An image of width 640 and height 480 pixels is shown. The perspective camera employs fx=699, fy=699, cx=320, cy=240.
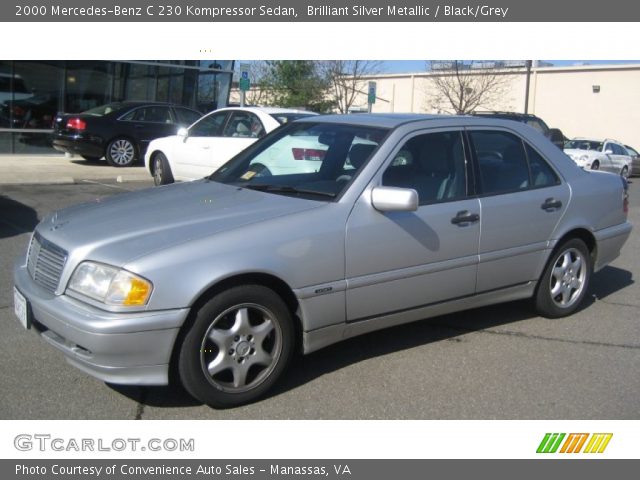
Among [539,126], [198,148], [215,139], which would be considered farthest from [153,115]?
[539,126]

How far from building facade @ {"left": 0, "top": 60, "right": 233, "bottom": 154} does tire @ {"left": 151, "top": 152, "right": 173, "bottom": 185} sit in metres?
6.65

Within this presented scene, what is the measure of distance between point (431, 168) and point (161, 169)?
8208mm

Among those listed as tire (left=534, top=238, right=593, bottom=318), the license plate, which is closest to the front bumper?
the license plate

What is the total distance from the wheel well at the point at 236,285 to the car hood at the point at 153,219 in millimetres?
285

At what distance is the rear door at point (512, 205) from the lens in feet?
16.1

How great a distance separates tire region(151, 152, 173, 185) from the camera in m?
11.9

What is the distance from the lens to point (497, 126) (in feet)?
17.3

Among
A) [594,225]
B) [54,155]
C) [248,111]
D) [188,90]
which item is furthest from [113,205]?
[188,90]

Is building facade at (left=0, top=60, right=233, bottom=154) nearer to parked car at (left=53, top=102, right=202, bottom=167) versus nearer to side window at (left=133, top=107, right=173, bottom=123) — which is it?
parked car at (left=53, top=102, right=202, bottom=167)

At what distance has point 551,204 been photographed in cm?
530

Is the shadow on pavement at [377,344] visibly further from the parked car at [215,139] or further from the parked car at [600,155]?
the parked car at [600,155]

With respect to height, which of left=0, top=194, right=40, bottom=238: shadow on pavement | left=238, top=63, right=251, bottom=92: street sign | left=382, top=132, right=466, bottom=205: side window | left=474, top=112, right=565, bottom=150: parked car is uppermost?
left=238, top=63, right=251, bottom=92: street sign

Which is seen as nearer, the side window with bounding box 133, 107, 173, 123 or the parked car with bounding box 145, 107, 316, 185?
the parked car with bounding box 145, 107, 316, 185

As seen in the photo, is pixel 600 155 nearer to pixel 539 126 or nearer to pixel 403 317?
pixel 539 126
